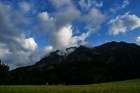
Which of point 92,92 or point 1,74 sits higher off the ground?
point 1,74

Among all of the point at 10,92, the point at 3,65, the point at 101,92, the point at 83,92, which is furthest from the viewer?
the point at 3,65

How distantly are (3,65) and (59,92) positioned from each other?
140966 millimetres

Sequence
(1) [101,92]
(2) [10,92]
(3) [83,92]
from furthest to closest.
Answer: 1. (2) [10,92]
2. (3) [83,92]
3. (1) [101,92]

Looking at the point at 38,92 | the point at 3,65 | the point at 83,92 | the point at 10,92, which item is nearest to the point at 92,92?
the point at 83,92

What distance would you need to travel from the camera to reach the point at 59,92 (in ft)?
109

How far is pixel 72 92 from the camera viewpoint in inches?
1299

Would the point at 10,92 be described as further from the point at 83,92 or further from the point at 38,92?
the point at 83,92

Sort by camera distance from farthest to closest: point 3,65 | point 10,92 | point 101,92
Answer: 1. point 3,65
2. point 10,92
3. point 101,92

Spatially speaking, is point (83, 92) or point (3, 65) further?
point (3, 65)

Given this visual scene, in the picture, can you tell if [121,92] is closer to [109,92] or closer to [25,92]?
[109,92]

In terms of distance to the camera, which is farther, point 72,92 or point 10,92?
point 10,92

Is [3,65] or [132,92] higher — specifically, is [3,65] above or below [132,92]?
above

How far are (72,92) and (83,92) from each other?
123 cm

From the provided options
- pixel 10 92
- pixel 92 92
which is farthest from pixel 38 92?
pixel 92 92
